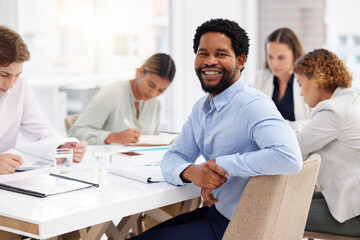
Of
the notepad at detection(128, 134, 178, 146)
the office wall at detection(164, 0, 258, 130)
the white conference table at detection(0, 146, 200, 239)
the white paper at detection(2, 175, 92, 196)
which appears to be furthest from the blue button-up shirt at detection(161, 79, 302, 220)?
the office wall at detection(164, 0, 258, 130)

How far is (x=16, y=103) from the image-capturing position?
260cm

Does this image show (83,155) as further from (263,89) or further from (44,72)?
(44,72)

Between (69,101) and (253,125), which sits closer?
(253,125)

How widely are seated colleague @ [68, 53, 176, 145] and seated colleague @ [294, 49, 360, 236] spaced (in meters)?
1.15

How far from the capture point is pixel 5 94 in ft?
8.34

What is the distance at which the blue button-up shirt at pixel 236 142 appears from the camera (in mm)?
1566

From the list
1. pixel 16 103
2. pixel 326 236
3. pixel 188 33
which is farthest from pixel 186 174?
pixel 188 33

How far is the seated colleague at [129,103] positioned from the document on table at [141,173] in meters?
0.91

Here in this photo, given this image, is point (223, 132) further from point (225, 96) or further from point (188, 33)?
point (188, 33)

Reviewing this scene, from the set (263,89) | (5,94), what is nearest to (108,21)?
(263,89)

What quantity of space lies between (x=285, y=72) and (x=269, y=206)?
7.81 ft

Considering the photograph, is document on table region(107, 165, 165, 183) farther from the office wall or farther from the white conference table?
the office wall

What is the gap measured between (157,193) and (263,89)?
2302 millimetres

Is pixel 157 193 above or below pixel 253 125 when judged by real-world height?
below
